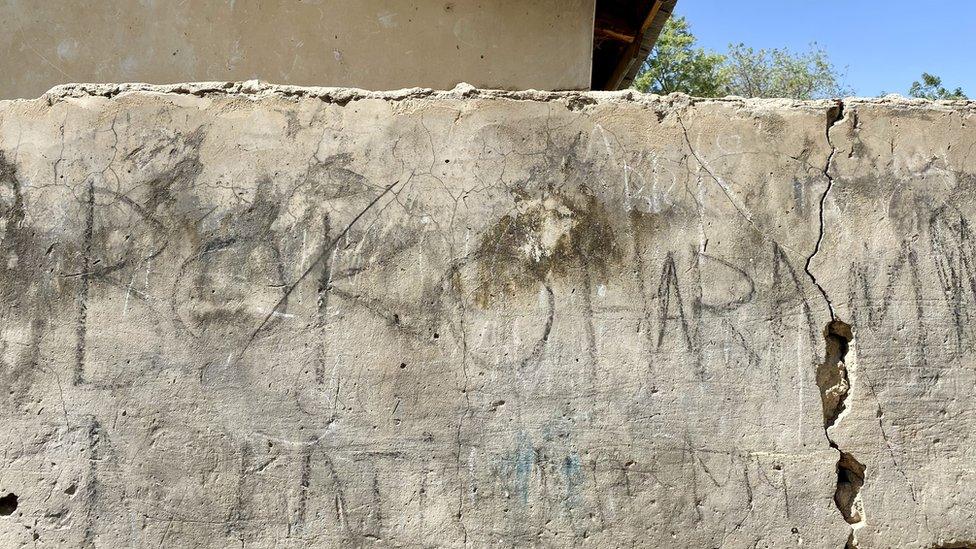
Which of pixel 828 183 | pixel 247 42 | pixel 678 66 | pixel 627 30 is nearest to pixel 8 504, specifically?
pixel 247 42

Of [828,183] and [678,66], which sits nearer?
[828,183]

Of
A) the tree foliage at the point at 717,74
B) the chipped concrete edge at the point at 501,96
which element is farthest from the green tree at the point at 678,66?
the chipped concrete edge at the point at 501,96

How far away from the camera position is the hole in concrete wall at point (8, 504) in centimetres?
290

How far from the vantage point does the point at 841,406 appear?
2.90 metres

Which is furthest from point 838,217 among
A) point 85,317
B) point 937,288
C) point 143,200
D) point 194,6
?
point 194,6

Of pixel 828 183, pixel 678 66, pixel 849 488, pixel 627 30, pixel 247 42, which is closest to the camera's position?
pixel 849 488

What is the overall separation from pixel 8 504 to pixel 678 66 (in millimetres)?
17600

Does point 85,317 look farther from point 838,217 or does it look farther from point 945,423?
point 945,423

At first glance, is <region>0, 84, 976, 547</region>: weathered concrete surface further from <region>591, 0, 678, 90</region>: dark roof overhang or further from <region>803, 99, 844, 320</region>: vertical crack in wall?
<region>591, 0, 678, 90</region>: dark roof overhang

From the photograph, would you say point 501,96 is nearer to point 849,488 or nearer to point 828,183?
point 828,183

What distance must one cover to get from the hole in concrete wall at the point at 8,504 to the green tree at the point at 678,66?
16461 mm

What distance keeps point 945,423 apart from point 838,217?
76 centimetres

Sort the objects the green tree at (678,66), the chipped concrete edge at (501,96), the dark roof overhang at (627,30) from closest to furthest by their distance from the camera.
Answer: the chipped concrete edge at (501,96)
the dark roof overhang at (627,30)
the green tree at (678,66)

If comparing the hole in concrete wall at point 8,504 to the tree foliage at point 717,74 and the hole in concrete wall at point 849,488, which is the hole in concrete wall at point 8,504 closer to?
the hole in concrete wall at point 849,488
